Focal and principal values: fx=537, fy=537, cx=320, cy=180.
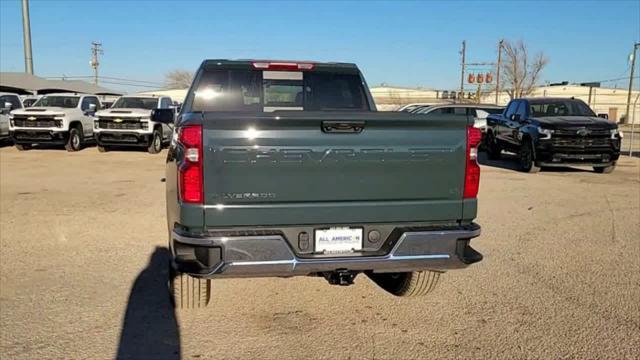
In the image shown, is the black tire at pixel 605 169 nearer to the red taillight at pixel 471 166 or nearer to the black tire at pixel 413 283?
the black tire at pixel 413 283

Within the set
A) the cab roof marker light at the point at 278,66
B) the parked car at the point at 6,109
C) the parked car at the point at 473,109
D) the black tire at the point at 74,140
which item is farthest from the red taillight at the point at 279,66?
the parked car at the point at 6,109

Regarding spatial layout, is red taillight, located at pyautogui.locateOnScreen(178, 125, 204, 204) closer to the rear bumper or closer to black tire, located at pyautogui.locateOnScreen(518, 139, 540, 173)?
the rear bumper

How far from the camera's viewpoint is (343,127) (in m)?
3.38

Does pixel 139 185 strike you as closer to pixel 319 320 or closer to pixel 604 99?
pixel 319 320

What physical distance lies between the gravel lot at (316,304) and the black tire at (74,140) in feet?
38.5

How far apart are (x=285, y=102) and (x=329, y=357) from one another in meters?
2.59

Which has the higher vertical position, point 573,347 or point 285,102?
point 285,102

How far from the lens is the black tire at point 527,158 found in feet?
42.9

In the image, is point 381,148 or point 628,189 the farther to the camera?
point 628,189

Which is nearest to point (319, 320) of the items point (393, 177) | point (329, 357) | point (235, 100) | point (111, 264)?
point (329, 357)

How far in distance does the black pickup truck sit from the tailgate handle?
10.3 m

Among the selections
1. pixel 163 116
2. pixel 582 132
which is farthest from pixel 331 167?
pixel 582 132

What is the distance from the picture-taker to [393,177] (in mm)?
3498

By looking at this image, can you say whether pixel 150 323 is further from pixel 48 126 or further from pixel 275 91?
pixel 48 126
